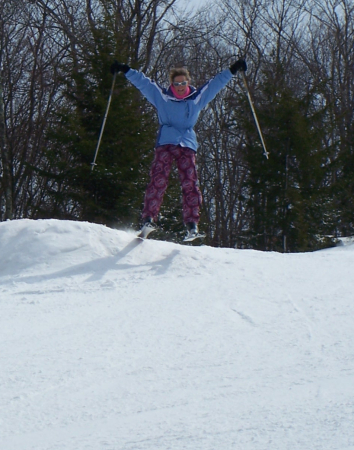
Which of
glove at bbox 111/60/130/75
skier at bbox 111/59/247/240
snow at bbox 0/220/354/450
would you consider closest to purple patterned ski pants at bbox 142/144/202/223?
skier at bbox 111/59/247/240

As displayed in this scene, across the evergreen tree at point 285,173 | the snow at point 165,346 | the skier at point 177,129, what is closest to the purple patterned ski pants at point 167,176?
the skier at point 177,129

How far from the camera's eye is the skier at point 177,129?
5.57m

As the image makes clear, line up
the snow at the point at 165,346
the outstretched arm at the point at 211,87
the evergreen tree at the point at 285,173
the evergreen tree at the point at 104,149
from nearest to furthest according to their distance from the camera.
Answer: the snow at the point at 165,346
the outstretched arm at the point at 211,87
the evergreen tree at the point at 104,149
the evergreen tree at the point at 285,173

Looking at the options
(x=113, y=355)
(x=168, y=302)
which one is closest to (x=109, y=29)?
(x=168, y=302)

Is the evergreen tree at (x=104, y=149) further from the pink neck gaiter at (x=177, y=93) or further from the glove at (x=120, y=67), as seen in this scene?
the pink neck gaiter at (x=177, y=93)

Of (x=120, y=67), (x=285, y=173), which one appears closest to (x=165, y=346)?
(x=120, y=67)

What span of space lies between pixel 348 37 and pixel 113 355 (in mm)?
25077

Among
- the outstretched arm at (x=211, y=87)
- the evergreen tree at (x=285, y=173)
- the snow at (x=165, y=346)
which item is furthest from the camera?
the evergreen tree at (x=285, y=173)

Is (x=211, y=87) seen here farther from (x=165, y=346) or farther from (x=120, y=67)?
(x=165, y=346)

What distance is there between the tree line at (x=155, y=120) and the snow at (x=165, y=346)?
8.68 m

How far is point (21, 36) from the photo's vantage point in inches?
821

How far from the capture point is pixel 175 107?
5.56 meters

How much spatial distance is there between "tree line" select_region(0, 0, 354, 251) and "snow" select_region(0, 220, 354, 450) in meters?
8.68

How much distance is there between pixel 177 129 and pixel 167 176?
0.44 meters
